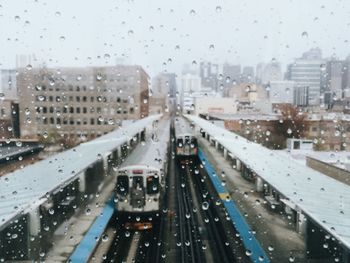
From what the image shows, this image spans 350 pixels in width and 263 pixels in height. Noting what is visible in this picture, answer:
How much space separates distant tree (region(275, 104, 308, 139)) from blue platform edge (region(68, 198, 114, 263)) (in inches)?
169

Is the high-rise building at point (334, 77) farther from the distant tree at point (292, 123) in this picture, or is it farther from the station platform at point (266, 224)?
the station platform at point (266, 224)

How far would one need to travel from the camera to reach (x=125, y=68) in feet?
24.2

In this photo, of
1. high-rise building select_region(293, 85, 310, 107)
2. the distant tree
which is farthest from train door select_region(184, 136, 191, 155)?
high-rise building select_region(293, 85, 310, 107)

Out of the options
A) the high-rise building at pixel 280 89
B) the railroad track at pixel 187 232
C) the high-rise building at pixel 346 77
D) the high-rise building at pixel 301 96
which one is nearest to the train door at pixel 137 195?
the railroad track at pixel 187 232

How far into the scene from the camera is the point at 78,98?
24.7 feet

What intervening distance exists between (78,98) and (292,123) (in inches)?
177

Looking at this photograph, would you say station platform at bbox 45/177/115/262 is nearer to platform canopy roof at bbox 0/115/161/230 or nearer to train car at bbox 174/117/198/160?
platform canopy roof at bbox 0/115/161/230

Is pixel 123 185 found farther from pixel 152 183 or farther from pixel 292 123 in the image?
pixel 292 123

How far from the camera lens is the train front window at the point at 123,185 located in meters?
5.90

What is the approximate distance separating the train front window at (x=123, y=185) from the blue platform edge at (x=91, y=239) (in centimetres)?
39

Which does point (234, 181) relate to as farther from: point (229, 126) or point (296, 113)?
point (229, 126)

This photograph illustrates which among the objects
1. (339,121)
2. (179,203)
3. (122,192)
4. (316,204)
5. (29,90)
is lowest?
(179,203)

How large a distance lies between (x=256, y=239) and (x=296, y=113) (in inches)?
177

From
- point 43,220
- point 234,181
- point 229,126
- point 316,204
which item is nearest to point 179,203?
point 234,181
